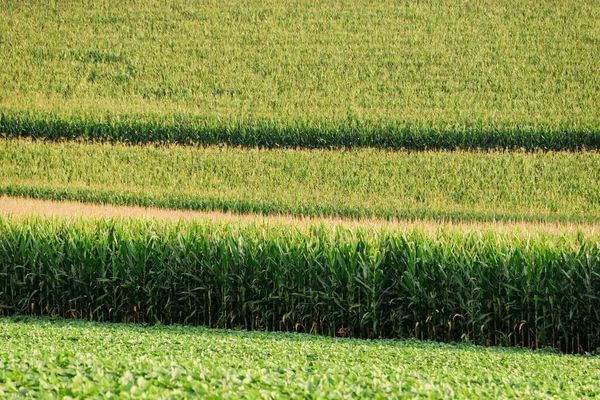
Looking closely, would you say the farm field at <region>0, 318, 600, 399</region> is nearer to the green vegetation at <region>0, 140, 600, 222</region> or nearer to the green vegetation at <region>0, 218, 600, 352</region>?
the green vegetation at <region>0, 218, 600, 352</region>

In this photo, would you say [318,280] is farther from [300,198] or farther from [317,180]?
[317,180]

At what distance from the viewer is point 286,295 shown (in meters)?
13.9

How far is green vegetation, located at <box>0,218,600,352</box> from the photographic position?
13523mm

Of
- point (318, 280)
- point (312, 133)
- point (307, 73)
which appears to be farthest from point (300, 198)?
point (307, 73)

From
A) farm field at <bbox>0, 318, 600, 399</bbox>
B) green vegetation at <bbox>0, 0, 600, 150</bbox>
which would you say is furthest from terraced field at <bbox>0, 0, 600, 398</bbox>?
green vegetation at <bbox>0, 0, 600, 150</bbox>

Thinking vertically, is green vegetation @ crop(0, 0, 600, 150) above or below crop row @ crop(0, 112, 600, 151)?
above

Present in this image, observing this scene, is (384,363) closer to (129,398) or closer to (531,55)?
(129,398)

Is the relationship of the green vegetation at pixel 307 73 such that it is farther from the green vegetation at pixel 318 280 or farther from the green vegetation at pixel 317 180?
the green vegetation at pixel 318 280

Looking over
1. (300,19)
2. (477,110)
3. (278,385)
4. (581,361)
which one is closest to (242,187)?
(477,110)

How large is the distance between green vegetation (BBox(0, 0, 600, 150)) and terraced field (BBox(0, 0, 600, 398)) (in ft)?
0.56

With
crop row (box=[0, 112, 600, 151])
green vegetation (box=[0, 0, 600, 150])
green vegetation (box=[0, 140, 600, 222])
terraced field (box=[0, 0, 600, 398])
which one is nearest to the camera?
terraced field (box=[0, 0, 600, 398])

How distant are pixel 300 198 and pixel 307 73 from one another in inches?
727

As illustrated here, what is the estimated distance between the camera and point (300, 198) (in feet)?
89.3

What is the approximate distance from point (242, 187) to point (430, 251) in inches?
617
